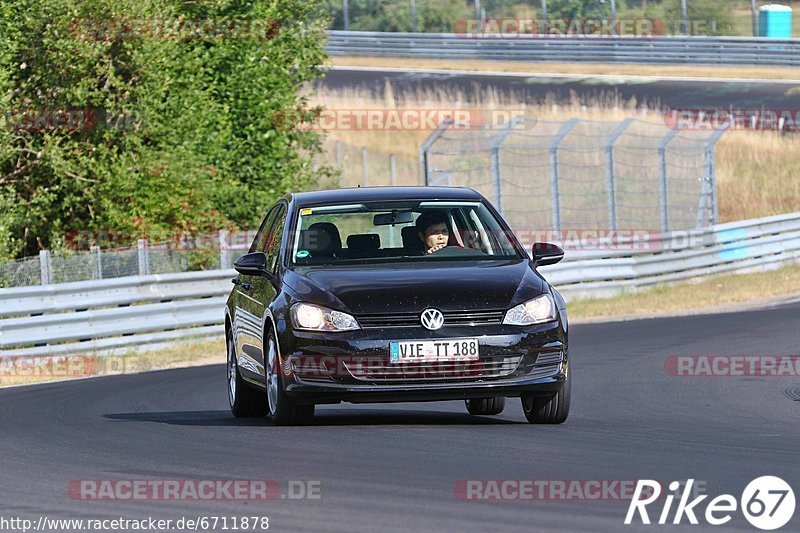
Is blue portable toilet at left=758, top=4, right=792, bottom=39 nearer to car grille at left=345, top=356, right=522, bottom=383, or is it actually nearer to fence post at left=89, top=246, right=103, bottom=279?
fence post at left=89, top=246, right=103, bottom=279

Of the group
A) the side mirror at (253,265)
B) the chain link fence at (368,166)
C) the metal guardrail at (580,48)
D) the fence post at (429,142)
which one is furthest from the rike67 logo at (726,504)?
the metal guardrail at (580,48)

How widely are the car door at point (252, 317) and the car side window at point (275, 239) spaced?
18mm

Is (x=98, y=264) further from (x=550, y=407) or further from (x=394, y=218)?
(x=550, y=407)

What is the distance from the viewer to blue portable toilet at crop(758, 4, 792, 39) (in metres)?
61.8

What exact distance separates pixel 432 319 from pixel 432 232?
1.43 m

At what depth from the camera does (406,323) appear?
9969 mm

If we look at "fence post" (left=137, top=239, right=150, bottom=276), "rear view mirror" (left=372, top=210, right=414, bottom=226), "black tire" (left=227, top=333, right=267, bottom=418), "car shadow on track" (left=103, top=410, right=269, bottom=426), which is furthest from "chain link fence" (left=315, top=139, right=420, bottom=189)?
"rear view mirror" (left=372, top=210, right=414, bottom=226)

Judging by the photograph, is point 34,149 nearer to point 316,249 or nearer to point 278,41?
point 278,41

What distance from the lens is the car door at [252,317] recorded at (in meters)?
11.2

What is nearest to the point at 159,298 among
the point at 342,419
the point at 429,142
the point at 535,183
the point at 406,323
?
the point at 429,142

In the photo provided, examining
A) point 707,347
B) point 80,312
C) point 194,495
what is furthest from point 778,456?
point 80,312

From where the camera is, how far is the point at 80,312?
784 inches

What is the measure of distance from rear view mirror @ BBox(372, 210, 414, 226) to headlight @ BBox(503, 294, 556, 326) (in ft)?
4.52

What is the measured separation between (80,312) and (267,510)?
514 inches
